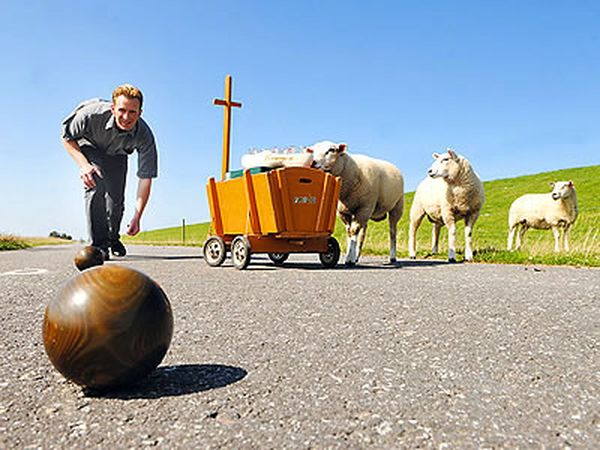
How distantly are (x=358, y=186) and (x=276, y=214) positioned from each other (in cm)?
207

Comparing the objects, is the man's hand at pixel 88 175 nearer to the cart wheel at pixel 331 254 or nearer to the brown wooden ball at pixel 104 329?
the cart wheel at pixel 331 254

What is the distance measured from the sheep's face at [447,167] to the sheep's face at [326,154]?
2.31 meters

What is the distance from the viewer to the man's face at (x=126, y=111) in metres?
6.15

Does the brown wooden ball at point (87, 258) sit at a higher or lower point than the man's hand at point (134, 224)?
lower

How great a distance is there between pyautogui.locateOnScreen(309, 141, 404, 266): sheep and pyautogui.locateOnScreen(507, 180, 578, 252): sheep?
5.99 meters

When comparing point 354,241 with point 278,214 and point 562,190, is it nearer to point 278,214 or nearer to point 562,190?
point 278,214

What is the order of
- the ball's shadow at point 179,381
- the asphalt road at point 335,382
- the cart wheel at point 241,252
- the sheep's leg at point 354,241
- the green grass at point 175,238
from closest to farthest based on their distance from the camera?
the asphalt road at point 335,382 → the ball's shadow at point 179,381 → the cart wheel at point 241,252 → the sheep's leg at point 354,241 → the green grass at point 175,238

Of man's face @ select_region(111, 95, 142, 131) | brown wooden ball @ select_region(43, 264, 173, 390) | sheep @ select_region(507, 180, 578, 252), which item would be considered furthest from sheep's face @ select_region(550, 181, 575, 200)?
brown wooden ball @ select_region(43, 264, 173, 390)

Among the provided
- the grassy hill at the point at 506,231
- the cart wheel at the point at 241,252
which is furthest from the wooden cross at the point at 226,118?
the cart wheel at the point at 241,252

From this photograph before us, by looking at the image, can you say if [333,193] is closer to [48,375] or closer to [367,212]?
[367,212]

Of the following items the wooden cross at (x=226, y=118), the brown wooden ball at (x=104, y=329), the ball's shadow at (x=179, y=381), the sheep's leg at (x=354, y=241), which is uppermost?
the wooden cross at (x=226, y=118)

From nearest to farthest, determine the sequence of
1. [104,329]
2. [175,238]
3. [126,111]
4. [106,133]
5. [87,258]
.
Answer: [104,329]
[87,258]
[126,111]
[106,133]
[175,238]

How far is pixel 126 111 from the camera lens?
6.20 meters


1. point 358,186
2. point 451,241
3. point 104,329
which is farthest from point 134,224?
point 451,241
